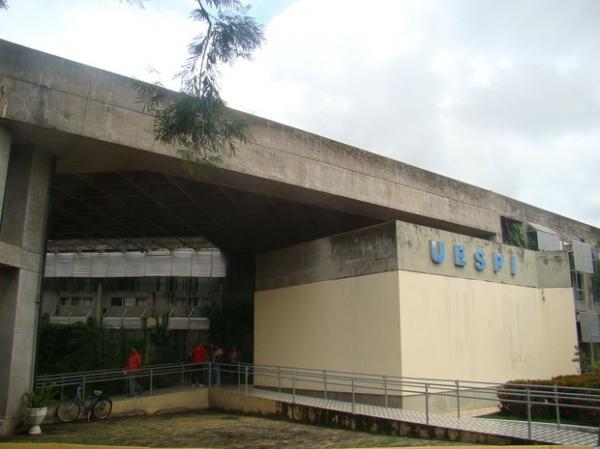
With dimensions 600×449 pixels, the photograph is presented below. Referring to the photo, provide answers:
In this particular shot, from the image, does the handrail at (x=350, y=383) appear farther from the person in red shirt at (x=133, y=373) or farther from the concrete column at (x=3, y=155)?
the concrete column at (x=3, y=155)

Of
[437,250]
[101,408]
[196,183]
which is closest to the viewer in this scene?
[101,408]

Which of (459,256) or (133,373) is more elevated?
(459,256)

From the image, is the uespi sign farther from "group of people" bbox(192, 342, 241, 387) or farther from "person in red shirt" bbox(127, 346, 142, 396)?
"person in red shirt" bbox(127, 346, 142, 396)

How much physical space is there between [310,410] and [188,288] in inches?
698

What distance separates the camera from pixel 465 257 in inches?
690

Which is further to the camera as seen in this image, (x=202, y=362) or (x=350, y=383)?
(x=202, y=362)

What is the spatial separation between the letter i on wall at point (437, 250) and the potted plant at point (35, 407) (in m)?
10.4

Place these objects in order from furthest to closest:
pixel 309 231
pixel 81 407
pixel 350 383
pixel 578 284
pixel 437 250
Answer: pixel 578 284, pixel 309 231, pixel 437 250, pixel 350 383, pixel 81 407

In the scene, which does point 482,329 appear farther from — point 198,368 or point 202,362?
point 198,368

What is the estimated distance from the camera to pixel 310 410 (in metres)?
13.9

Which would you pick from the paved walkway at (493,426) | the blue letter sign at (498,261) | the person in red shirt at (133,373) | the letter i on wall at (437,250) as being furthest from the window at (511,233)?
the person in red shirt at (133,373)

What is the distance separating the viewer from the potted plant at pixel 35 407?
11.9m

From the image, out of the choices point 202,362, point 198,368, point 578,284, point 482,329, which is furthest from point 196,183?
point 578,284

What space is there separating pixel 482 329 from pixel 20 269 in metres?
12.8
